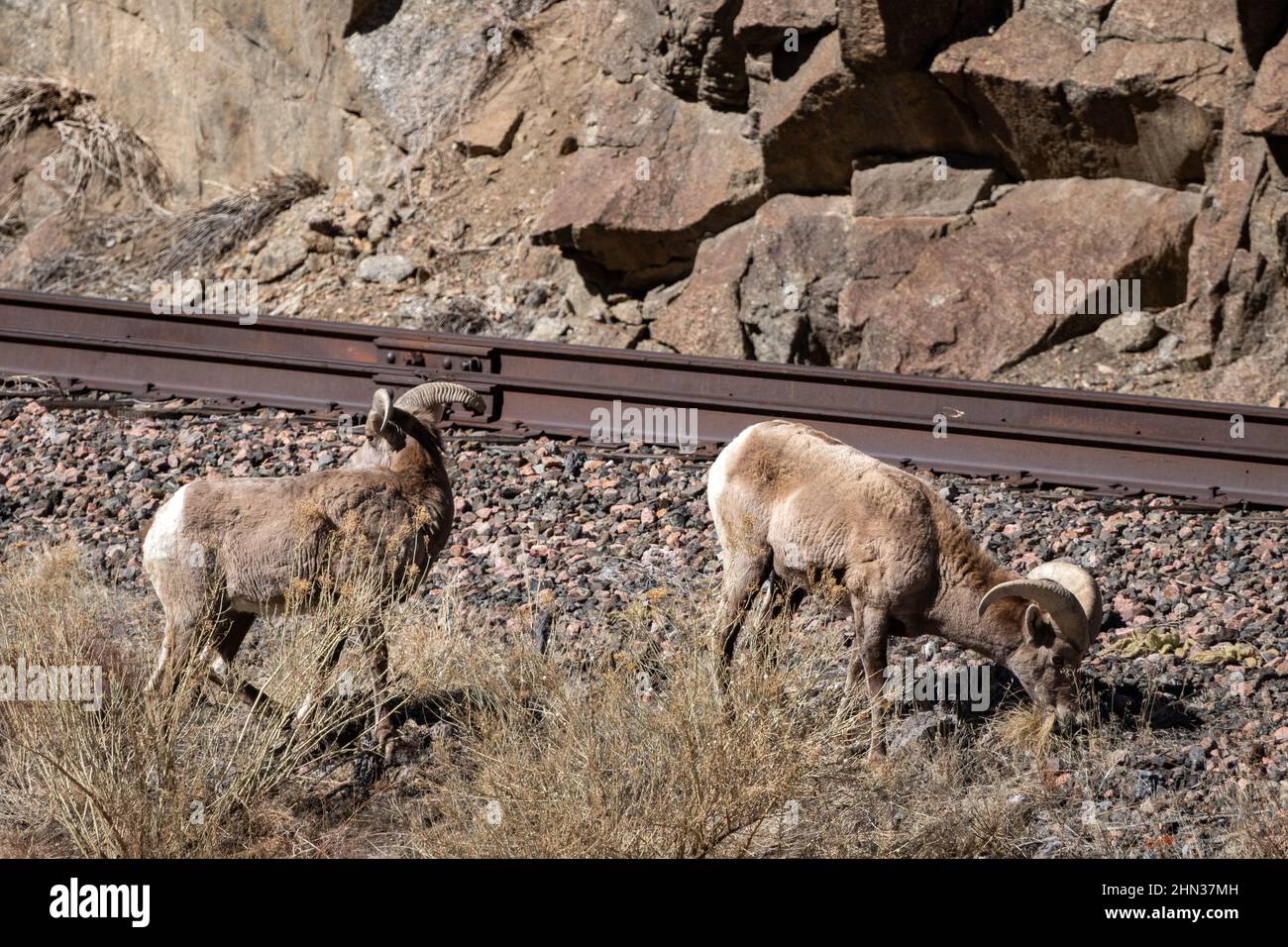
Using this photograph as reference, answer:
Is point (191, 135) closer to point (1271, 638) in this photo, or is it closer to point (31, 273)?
point (31, 273)

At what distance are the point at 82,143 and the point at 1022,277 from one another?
35.6 ft

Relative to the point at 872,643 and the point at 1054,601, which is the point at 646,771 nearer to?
the point at 872,643

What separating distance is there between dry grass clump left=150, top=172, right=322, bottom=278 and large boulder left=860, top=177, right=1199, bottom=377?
691 centimetres

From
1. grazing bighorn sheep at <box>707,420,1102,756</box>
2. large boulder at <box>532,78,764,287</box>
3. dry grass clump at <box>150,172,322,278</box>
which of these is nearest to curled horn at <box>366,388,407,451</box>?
grazing bighorn sheep at <box>707,420,1102,756</box>

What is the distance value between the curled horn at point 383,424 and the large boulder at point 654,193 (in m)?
7.17

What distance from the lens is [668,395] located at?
9672mm

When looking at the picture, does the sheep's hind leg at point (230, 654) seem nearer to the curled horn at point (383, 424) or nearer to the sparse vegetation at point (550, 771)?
the sparse vegetation at point (550, 771)

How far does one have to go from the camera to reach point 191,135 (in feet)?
56.9

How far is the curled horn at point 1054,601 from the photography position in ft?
20.0

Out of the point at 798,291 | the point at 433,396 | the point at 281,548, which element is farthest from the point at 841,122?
the point at 281,548

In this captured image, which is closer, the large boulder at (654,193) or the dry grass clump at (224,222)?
the large boulder at (654,193)

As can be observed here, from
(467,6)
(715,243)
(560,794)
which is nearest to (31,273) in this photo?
(467,6)

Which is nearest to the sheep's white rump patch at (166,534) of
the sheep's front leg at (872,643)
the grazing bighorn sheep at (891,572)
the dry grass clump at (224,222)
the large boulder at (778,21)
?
the grazing bighorn sheep at (891,572)

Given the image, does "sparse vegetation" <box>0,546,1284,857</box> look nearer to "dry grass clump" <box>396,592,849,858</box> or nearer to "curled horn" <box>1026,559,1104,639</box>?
"dry grass clump" <box>396,592,849,858</box>
